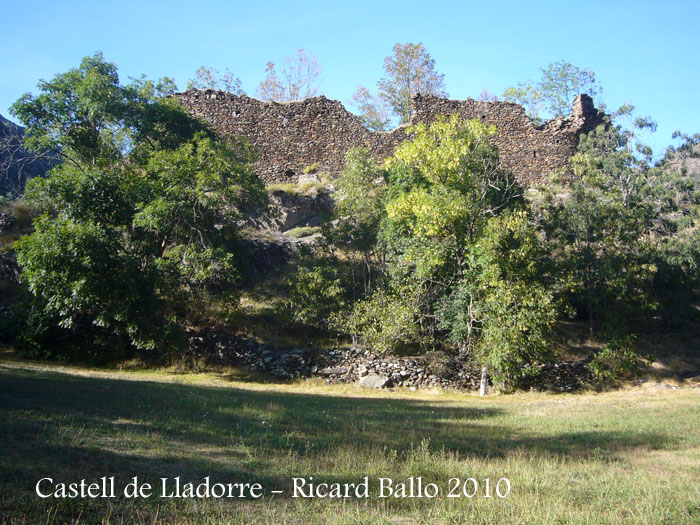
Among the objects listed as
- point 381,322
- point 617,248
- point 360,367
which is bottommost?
point 360,367

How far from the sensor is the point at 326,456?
6098 millimetres

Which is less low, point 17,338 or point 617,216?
point 617,216

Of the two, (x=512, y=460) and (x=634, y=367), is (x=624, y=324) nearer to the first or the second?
(x=634, y=367)

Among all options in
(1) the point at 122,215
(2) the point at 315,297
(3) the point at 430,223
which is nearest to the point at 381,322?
(2) the point at 315,297

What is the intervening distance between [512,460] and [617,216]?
16340mm

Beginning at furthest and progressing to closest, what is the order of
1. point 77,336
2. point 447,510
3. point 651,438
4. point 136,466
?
point 77,336
point 651,438
point 136,466
point 447,510

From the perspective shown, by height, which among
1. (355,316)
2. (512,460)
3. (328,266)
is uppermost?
(328,266)

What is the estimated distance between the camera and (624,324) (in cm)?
1895

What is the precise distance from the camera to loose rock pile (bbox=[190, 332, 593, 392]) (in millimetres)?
17406

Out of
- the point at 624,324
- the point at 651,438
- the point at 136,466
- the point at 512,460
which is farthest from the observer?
the point at 624,324

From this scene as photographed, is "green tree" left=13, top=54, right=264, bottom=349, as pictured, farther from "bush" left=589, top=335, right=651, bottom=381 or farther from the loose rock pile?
"bush" left=589, top=335, right=651, bottom=381

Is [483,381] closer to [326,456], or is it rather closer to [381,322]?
[381,322]

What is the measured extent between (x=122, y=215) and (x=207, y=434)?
12792 mm

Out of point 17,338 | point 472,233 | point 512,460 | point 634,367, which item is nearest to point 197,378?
point 17,338
